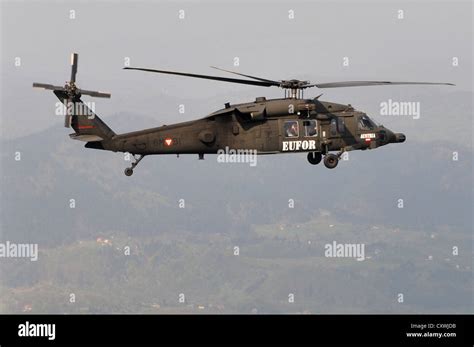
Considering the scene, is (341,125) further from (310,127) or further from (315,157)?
(315,157)

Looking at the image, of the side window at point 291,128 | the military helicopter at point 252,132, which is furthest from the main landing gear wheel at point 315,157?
the side window at point 291,128

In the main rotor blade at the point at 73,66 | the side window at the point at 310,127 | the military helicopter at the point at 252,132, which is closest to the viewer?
the military helicopter at the point at 252,132

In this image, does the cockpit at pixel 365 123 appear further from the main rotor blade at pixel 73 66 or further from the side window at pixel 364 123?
the main rotor blade at pixel 73 66

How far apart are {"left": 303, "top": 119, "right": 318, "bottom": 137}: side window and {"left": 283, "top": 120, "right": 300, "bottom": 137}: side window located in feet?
1.92

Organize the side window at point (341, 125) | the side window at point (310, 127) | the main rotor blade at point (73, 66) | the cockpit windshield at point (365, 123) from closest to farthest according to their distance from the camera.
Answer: the side window at point (310, 127), the side window at point (341, 125), the main rotor blade at point (73, 66), the cockpit windshield at point (365, 123)

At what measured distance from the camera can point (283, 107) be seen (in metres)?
52.9

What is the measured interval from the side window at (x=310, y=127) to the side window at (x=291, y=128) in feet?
1.92

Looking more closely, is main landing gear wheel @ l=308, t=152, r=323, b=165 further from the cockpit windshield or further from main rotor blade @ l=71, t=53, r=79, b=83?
main rotor blade @ l=71, t=53, r=79, b=83

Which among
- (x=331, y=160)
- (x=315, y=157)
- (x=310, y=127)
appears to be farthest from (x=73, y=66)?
(x=331, y=160)

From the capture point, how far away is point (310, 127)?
2108 inches

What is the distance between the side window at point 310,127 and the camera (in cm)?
5344
